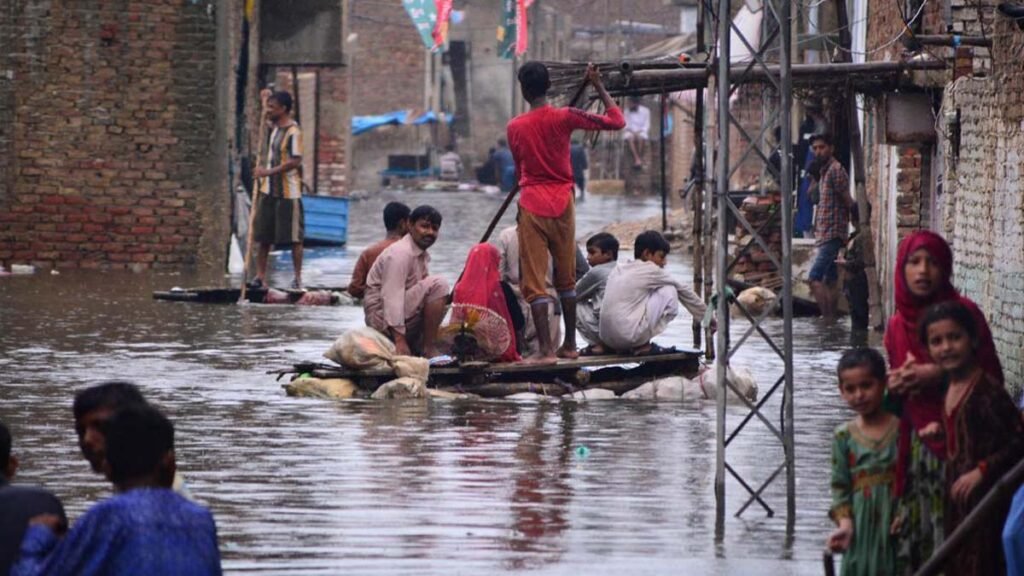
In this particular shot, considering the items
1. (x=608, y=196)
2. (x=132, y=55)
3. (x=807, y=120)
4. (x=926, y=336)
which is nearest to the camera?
(x=926, y=336)

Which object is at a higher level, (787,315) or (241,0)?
(241,0)

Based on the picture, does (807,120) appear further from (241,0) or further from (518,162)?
(518,162)

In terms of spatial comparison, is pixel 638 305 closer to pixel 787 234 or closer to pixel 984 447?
pixel 787 234

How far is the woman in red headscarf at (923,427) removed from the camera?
5988 millimetres

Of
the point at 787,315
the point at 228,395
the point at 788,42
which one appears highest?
the point at 788,42

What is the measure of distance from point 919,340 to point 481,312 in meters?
6.03

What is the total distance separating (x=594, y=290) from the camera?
41.3 ft

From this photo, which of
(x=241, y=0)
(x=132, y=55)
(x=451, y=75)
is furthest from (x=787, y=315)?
(x=451, y=75)

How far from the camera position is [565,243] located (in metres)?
12.2

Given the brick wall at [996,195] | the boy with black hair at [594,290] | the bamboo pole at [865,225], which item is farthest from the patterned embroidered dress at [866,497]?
the bamboo pole at [865,225]

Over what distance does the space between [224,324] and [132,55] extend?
238 inches

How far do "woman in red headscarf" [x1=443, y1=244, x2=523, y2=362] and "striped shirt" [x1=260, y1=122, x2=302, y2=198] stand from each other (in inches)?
243

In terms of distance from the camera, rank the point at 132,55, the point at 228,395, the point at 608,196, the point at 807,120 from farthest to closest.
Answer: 1. the point at 608,196
2. the point at 807,120
3. the point at 132,55
4. the point at 228,395

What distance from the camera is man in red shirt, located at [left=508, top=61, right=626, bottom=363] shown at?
1211cm
